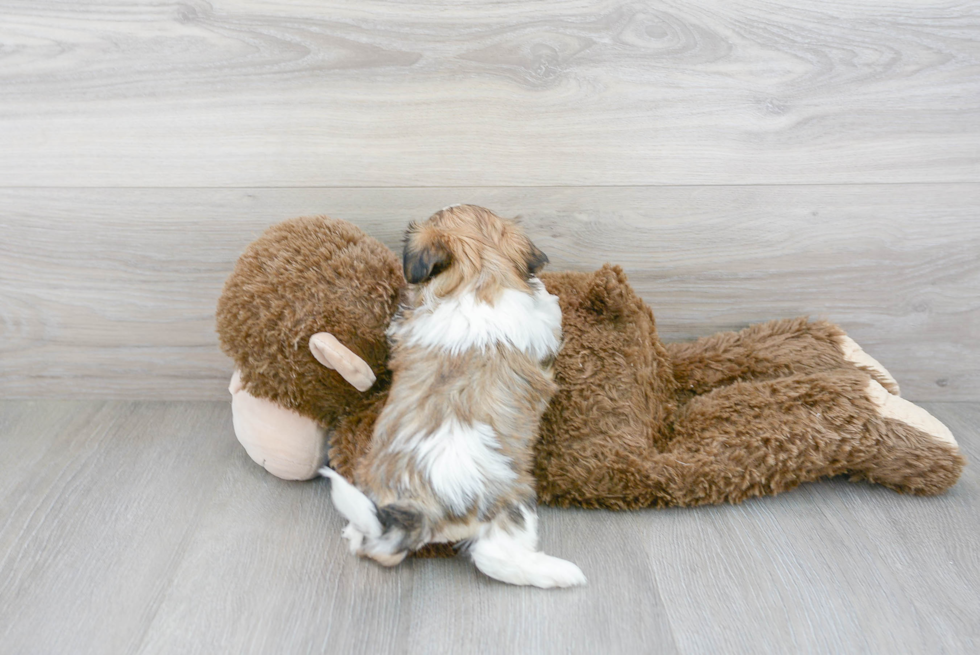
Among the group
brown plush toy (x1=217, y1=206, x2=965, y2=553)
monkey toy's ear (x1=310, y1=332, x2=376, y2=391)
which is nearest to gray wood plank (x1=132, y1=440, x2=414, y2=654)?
brown plush toy (x1=217, y1=206, x2=965, y2=553)

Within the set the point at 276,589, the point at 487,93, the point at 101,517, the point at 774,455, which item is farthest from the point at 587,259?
the point at 101,517

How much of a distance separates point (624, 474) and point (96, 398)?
3.77 ft

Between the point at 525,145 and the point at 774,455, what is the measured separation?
694 millimetres

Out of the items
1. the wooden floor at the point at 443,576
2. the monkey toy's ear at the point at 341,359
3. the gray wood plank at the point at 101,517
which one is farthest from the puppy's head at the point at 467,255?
the gray wood plank at the point at 101,517

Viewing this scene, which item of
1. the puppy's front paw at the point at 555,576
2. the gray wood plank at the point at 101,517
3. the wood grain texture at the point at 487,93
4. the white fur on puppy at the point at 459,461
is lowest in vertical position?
the gray wood plank at the point at 101,517

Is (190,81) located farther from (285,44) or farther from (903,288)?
(903,288)

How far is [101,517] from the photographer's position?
1.13 meters

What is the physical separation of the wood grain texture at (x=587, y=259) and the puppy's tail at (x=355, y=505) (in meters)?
0.55

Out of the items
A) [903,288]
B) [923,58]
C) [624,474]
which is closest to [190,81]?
[624,474]

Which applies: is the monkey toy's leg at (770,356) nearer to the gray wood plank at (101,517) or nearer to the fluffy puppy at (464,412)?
the fluffy puppy at (464,412)

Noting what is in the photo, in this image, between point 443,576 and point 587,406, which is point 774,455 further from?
point 443,576

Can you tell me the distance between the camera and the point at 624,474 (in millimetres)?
1124

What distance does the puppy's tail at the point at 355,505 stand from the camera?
2.98ft

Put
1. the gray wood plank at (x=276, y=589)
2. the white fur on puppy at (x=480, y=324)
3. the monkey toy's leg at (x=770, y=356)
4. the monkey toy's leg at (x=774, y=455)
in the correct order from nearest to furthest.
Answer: the gray wood plank at (x=276, y=589) → the white fur on puppy at (x=480, y=324) → the monkey toy's leg at (x=774, y=455) → the monkey toy's leg at (x=770, y=356)
